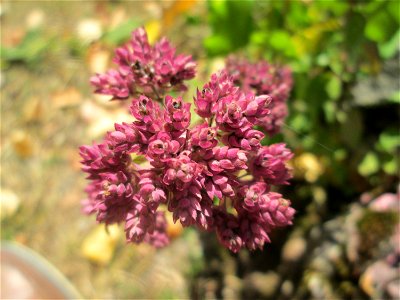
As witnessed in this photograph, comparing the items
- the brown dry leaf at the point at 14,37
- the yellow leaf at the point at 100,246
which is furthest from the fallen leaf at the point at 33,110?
the yellow leaf at the point at 100,246

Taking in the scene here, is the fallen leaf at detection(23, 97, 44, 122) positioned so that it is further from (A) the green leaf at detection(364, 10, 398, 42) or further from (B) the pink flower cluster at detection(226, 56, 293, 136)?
(A) the green leaf at detection(364, 10, 398, 42)

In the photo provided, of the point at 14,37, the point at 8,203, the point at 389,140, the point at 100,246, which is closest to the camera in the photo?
the point at 389,140

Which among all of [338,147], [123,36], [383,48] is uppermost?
[123,36]

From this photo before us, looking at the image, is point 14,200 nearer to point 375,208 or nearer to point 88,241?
point 88,241

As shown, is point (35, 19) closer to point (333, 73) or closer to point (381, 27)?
point (333, 73)

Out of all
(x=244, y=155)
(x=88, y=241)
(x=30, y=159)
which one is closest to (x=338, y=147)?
(x=244, y=155)

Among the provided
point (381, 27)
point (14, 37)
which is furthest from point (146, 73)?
point (14, 37)

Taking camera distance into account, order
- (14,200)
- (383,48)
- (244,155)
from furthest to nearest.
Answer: (14,200), (383,48), (244,155)
